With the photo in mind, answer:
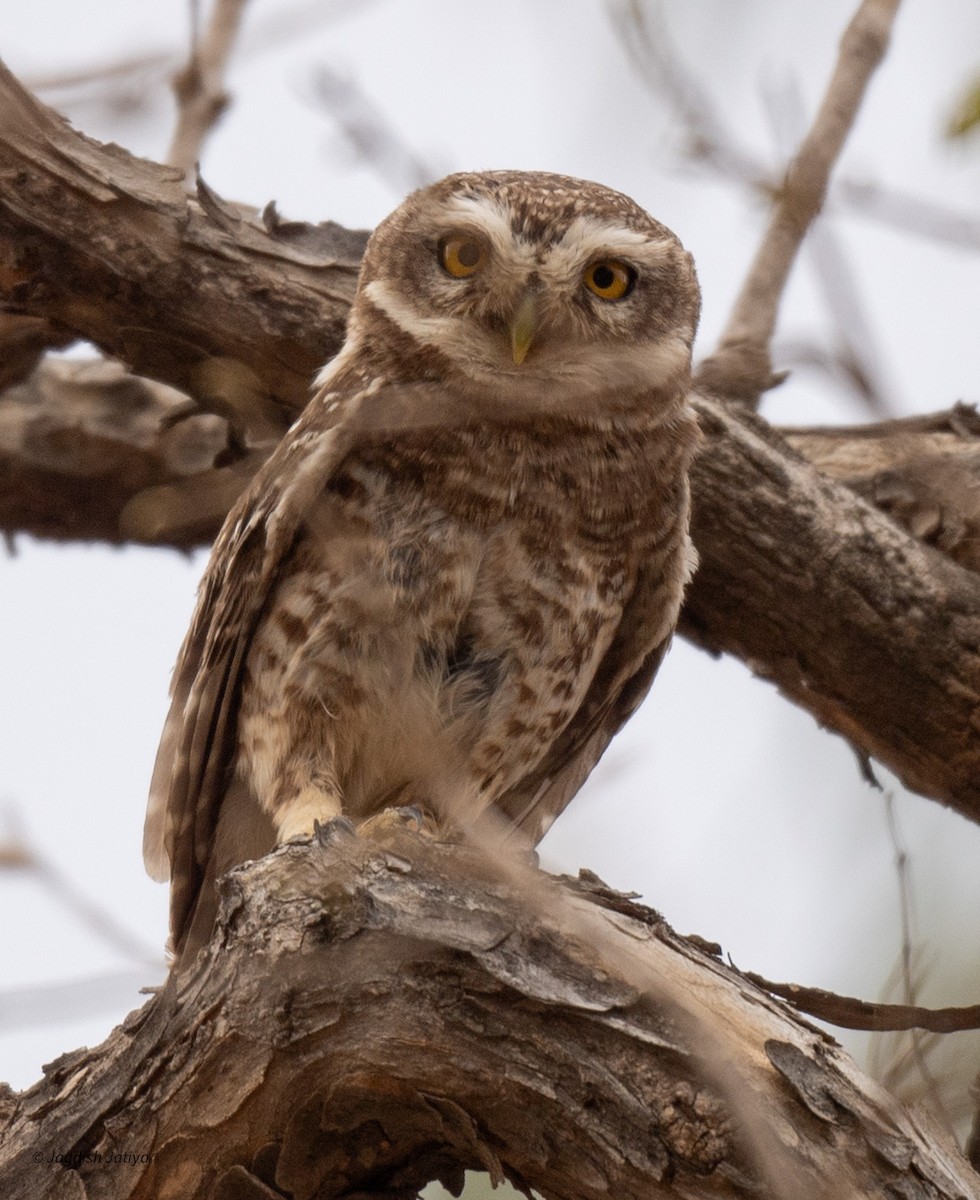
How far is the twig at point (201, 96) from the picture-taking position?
15.3 feet

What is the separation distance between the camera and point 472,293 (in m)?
3.86

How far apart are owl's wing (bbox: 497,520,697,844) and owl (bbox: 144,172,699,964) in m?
0.01

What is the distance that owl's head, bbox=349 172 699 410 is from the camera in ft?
12.4

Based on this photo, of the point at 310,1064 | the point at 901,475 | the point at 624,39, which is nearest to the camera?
the point at 624,39

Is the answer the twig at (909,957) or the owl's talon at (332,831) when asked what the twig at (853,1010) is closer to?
the twig at (909,957)

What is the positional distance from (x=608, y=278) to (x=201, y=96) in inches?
82.9

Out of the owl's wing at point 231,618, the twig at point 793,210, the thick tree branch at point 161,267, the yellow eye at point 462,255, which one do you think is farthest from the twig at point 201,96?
the twig at point 793,210

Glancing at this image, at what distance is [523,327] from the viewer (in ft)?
12.1

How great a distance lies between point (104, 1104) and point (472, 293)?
221cm

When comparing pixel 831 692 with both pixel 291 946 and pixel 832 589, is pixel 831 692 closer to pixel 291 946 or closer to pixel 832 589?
pixel 832 589

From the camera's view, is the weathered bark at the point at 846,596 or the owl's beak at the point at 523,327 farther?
the weathered bark at the point at 846,596

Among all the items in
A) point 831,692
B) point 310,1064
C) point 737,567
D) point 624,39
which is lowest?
point 310,1064

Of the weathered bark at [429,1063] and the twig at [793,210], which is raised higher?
the twig at [793,210]

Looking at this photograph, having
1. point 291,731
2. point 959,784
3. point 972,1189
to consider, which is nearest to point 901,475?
point 959,784
